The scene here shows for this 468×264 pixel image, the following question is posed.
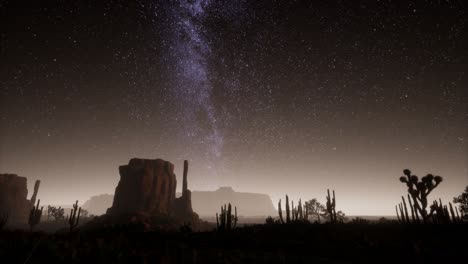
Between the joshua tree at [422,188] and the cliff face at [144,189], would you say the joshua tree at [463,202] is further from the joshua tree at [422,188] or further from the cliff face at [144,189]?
the cliff face at [144,189]

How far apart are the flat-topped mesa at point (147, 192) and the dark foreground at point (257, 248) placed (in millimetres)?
43024

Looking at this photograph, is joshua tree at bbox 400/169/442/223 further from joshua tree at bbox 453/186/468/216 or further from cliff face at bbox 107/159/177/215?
cliff face at bbox 107/159/177/215

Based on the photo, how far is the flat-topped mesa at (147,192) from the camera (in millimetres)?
57875

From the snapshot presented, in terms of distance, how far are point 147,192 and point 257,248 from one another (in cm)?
5092

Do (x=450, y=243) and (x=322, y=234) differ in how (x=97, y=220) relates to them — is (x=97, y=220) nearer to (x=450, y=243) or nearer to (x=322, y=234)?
(x=322, y=234)

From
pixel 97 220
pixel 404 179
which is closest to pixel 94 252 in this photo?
pixel 404 179

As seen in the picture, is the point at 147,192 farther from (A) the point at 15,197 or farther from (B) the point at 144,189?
(A) the point at 15,197

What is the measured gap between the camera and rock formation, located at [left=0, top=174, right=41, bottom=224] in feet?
230

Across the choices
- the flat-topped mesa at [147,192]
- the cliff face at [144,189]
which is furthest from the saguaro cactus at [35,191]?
the flat-topped mesa at [147,192]

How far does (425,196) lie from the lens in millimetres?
22406

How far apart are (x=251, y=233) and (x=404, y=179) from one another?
16.1 metres

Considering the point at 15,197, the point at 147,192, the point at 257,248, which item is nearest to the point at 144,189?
the point at 147,192

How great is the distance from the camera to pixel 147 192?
59594 mm

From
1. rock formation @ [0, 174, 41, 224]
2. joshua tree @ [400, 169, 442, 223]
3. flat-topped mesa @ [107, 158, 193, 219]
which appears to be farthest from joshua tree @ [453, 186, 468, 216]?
rock formation @ [0, 174, 41, 224]
